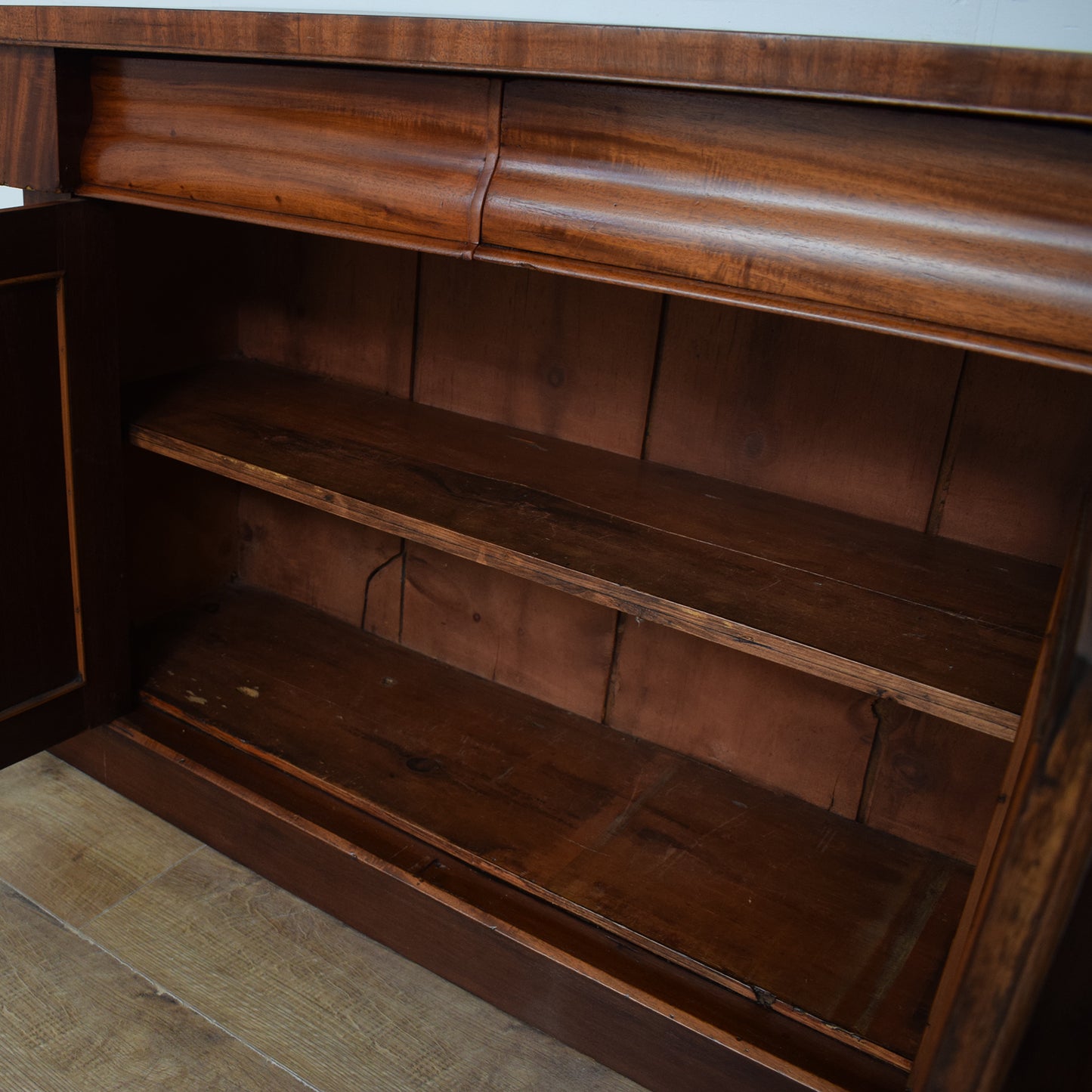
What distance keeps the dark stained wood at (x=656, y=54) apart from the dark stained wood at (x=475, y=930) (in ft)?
2.74

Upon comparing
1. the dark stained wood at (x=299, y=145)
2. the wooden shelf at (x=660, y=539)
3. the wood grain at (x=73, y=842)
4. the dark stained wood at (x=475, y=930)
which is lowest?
the wood grain at (x=73, y=842)

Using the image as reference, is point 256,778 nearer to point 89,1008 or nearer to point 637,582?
point 89,1008

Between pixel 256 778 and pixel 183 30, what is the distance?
33.6 inches

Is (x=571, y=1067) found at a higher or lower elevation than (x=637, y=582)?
lower

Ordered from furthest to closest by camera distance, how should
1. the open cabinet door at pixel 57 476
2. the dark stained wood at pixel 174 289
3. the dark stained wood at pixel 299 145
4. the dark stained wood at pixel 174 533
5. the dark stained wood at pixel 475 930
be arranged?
1. the dark stained wood at pixel 174 533
2. the dark stained wood at pixel 174 289
3. the open cabinet door at pixel 57 476
4. the dark stained wood at pixel 475 930
5. the dark stained wood at pixel 299 145

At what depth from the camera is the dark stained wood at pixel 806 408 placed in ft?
3.97

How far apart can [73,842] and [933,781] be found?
109cm

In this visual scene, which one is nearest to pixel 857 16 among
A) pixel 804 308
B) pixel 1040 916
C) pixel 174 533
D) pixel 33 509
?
pixel 804 308

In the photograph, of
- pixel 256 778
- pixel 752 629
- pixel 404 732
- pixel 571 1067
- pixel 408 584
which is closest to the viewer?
pixel 752 629

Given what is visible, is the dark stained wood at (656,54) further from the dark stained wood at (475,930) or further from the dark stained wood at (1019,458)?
the dark stained wood at (475,930)

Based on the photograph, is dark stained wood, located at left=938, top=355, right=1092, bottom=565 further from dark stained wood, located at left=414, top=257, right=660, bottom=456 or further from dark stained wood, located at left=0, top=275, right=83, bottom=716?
dark stained wood, located at left=0, top=275, right=83, bottom=716

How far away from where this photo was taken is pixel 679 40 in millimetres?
794

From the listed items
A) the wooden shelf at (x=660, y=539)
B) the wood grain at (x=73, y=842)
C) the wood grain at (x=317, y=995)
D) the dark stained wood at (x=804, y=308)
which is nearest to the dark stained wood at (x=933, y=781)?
the wooden shelf at (x=660, y=539)

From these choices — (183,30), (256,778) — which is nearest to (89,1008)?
(256,778)
